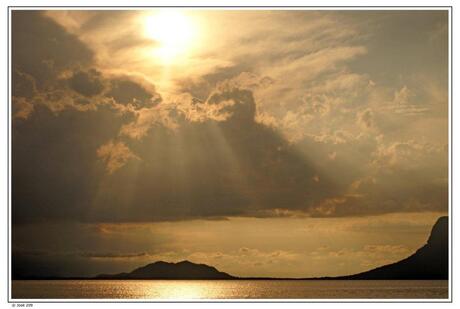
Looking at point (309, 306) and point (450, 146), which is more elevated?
point (450, 146)

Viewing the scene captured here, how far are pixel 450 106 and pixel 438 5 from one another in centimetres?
454

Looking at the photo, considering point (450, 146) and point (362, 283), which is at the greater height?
point (362, 283)

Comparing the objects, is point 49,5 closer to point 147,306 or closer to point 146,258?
point 147,306

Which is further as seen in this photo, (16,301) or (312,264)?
(312,264)

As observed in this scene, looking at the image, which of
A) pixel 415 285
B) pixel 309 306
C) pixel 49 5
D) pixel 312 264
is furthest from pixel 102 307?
pixel 415 285

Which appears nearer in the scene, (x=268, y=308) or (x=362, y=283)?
(x=268, y=308)

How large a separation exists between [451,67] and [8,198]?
2021cm

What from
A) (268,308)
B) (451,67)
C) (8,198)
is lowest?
(268,308)

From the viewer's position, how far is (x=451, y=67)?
32125 millimetres

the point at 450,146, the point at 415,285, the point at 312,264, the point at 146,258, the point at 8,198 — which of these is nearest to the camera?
the point at 8,198

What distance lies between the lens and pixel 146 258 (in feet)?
239

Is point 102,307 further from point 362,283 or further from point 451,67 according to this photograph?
point 362,283

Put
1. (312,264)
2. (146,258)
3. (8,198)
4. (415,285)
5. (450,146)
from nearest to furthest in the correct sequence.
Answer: (8,198)
(450,146)
(312,264)
(146,258)
(415,285)

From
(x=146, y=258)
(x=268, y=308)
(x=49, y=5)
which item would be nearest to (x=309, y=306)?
(x=268, y=308)
